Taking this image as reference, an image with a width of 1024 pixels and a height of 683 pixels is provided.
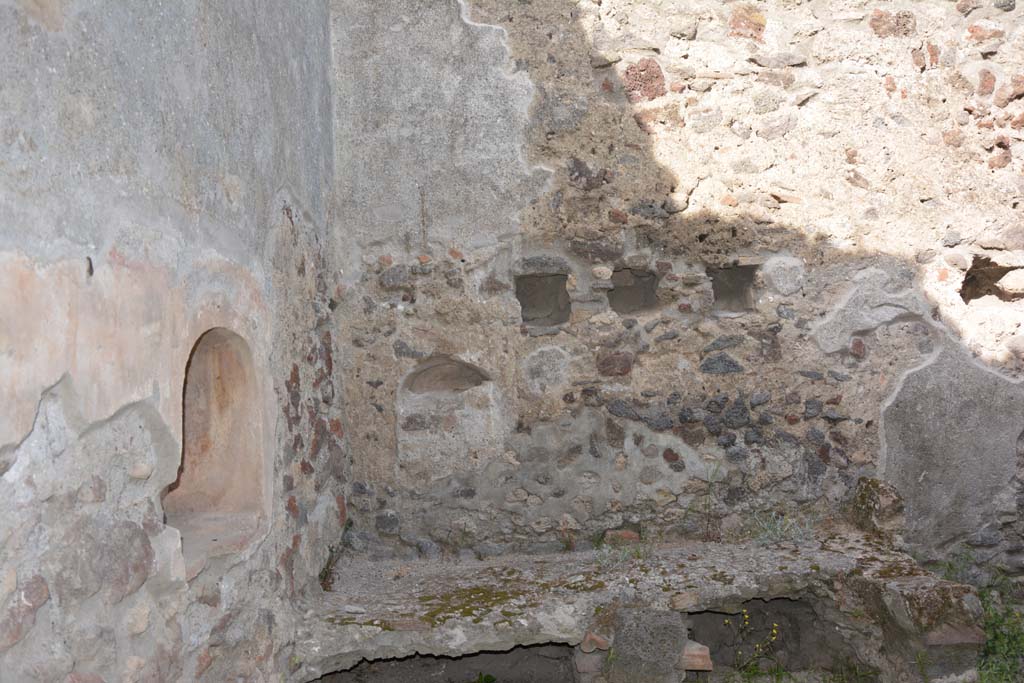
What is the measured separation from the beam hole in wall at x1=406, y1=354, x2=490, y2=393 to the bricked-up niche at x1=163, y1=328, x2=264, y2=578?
117cm

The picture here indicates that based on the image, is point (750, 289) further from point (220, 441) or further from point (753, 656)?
point (220, 441)

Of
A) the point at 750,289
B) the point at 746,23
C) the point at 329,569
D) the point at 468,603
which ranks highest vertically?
the point at 746,23

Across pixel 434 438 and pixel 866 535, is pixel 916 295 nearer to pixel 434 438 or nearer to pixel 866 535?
pixel 866 535

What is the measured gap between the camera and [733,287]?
12.6ft

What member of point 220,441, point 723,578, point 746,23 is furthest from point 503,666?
point 746,23

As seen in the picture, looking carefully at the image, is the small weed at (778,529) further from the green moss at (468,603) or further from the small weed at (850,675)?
the green moss at (468,603)

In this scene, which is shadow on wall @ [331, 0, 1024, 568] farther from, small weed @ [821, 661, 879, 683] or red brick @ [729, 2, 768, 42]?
small weed @ [821, 661, 879, 683]

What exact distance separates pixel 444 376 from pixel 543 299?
0.59m

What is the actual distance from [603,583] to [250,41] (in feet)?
7.70

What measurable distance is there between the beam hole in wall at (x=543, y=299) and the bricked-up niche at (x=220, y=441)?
1.50 m

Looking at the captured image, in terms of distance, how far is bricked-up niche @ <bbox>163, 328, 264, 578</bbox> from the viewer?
2578 mm

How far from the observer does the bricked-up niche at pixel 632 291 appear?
3793mm

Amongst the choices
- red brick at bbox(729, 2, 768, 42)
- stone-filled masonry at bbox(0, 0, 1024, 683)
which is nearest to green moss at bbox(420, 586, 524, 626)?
stone-filled masonry at bbox(0, 0, 1024, 683)

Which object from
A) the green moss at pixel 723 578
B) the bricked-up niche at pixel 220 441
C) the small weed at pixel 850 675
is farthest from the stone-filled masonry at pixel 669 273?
the bricked-up niche at pixel 220 441
